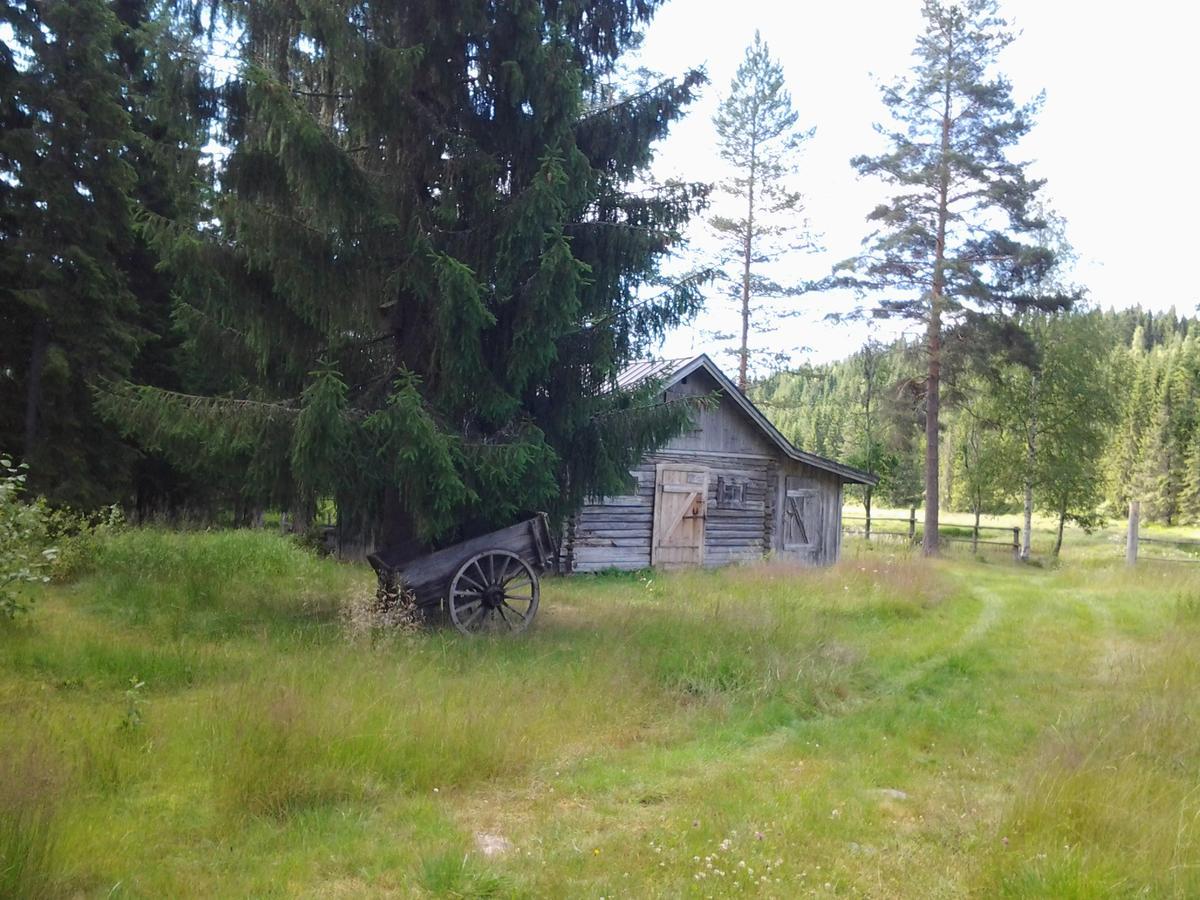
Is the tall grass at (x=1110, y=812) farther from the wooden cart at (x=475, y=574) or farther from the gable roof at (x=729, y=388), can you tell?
the gable roof at (x=729, y=388)

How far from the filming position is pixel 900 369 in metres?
29.0

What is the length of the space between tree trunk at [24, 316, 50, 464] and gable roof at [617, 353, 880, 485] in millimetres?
11191

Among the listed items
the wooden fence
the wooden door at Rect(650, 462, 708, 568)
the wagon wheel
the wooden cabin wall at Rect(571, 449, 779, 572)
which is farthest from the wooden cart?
the wooden fence

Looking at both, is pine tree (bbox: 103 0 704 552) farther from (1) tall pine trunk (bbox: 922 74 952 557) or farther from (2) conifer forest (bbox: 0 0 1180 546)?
(1) tall pine trunk (bbox: 922 74 952 557)

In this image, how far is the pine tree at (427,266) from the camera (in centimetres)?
911

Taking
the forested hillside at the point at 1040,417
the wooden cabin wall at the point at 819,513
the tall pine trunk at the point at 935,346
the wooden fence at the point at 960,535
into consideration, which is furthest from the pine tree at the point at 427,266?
the wooden fence at the point at 960,535

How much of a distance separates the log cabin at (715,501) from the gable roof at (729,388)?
0.09 feet

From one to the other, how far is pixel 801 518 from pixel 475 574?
14.2 metres

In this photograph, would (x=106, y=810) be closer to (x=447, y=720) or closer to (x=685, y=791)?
(x=447, y=720)

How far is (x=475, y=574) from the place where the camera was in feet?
32.9

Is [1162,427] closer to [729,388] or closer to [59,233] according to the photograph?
[729,388]

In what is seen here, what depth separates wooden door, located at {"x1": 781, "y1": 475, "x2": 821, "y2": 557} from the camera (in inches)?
877

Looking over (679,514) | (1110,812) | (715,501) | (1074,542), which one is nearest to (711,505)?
(715,501)

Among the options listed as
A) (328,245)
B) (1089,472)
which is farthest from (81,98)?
(1089,472)
